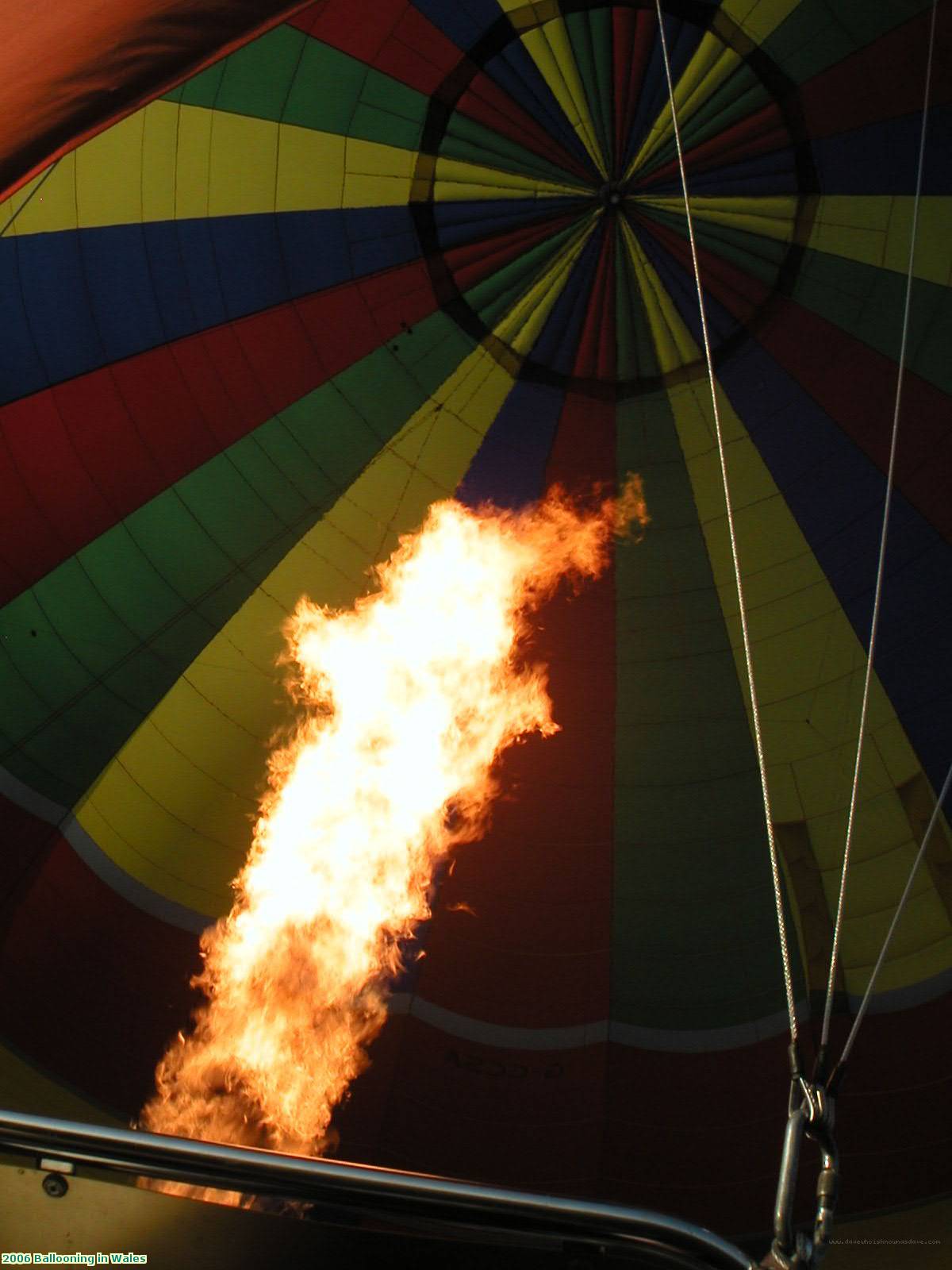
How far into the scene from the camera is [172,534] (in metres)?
4.57

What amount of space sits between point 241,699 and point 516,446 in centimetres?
147

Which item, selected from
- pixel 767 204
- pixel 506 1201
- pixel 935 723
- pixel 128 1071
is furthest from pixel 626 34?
pixel 128 1071

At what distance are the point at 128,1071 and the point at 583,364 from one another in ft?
11.0

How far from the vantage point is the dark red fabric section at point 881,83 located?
4.04 m

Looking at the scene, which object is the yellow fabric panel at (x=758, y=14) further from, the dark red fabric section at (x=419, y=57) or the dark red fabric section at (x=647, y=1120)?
the dark red fabric section at (x=647, y=1120)

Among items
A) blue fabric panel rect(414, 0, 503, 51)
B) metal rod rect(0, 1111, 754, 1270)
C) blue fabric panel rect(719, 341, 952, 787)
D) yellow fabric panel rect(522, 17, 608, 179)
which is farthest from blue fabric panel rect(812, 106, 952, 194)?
metal rod rect(0, 1111, 754, 1270)

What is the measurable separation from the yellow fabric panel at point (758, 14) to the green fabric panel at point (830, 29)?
0.02 meters

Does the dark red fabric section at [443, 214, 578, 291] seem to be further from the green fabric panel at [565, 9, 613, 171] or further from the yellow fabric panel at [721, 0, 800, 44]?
the yellow fabric panel at [721, 0, 800, 44]

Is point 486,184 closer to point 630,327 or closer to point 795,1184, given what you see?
point 630,327

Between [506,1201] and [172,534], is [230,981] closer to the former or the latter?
[172,534]

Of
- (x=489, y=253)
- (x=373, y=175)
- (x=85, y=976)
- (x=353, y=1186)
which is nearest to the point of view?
(x=353, y=1186)

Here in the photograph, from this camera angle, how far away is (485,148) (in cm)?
422

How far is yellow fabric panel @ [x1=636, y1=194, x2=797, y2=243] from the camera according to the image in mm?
4238

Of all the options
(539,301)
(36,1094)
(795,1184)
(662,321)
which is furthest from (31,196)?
(795,1184)
